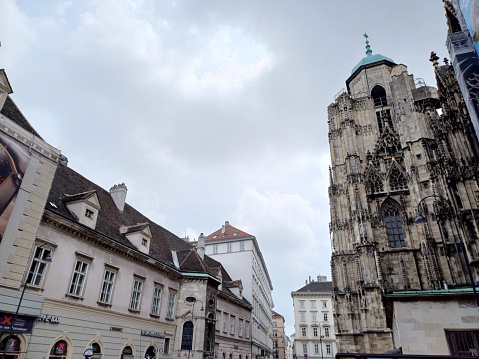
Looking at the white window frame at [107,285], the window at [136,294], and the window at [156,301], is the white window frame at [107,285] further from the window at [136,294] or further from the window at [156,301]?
the window at [156,301]

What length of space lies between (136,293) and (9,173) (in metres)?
11.0

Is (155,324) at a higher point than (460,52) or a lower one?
lower

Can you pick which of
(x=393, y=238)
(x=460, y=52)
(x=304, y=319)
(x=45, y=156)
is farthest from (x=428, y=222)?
(x=304, y=319)

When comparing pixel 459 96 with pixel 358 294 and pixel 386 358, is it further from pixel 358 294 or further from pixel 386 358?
pixel 386 358

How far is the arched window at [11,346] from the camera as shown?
1293 centimetres

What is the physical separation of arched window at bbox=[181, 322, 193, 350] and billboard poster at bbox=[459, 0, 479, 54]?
2543 centimetres

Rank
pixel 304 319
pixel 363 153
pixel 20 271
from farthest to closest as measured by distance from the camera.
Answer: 1. pixel 304 319
2. pixel 363 153
3. pixel 20 271

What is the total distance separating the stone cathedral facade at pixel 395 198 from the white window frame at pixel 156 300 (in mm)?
16647

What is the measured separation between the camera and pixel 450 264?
2820cm

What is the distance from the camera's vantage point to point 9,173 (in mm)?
14078

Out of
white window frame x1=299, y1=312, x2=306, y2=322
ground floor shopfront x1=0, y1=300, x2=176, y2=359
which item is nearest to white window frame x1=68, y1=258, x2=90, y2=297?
ground floor shopfront x1=0, y1=300, x2=176, y2=359

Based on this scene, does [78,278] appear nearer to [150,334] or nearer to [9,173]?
[9,173]

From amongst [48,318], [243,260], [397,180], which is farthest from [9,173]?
[243,260]

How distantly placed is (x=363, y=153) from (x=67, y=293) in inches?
1307
